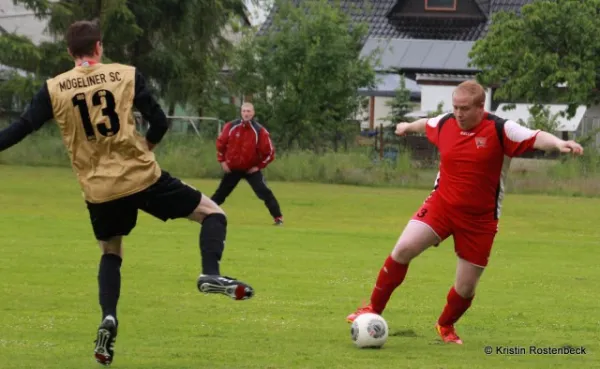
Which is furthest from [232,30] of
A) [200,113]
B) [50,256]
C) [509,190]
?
[50,256]

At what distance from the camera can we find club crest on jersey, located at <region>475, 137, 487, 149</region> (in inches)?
322

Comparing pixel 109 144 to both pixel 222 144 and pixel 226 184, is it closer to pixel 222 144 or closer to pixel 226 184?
pixel 222 144

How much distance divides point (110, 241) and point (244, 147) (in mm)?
11973

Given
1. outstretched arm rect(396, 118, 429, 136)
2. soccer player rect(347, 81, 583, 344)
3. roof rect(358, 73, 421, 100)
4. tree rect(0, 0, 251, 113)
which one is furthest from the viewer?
roof rect(358, 73, 421, 100)

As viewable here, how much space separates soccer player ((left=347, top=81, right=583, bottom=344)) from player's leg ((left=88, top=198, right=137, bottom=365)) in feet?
6.27

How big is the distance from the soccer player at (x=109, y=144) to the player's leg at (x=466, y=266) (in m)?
1.89

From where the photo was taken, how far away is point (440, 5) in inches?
2482

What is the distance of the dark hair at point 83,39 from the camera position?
7082mm

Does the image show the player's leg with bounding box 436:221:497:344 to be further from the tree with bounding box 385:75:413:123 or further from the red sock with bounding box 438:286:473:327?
the tree with bounding box 385:75:413:123

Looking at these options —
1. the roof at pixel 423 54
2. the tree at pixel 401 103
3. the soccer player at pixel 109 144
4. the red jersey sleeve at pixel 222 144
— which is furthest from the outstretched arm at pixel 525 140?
the roof at pixel 423 54

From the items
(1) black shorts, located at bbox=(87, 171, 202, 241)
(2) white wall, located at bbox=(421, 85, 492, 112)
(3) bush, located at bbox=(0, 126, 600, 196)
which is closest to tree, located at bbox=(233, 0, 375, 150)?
(3) bush, located at bbox=(0, 126, 600, 196)

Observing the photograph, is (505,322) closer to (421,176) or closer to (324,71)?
(421,176)

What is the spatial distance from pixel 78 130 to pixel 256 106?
30.7 metres

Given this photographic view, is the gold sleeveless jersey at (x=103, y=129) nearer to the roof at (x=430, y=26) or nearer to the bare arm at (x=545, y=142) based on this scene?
the bare arm at (x=545, y=142)
